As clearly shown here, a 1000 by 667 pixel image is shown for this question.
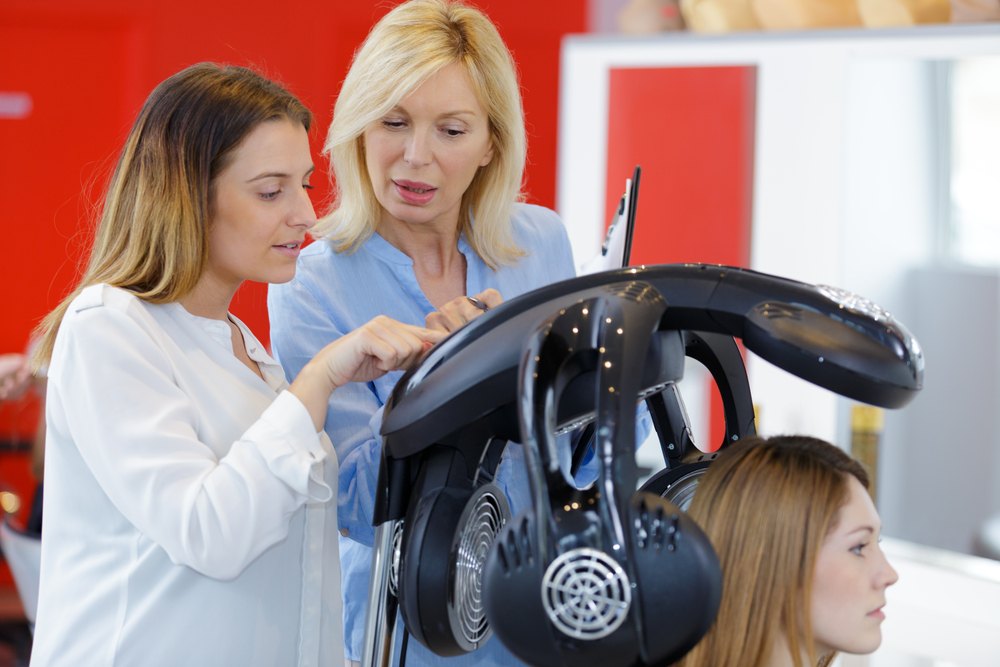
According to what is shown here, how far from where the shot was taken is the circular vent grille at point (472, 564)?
0.98m

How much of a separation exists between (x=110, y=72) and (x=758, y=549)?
370 centimetres

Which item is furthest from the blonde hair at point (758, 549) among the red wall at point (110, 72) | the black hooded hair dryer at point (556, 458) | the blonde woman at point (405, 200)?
the red wall at point (110, 72)

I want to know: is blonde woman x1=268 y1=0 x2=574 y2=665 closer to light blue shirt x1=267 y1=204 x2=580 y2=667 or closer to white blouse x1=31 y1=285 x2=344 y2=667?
light blue shirt x1=267 y1=204 x2=580 y2=667

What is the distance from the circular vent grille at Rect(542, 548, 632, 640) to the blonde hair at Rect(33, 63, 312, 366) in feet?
2.11

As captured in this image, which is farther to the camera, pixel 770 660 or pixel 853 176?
pixel 853 176

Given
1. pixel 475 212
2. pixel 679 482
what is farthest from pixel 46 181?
pixel 679 482

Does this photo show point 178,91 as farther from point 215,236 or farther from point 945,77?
point 945,77

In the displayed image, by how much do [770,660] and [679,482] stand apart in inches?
7.6

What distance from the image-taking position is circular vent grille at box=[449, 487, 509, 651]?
0.98m

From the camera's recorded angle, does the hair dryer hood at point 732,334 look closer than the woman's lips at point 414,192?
Yes

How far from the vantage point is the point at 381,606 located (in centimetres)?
105

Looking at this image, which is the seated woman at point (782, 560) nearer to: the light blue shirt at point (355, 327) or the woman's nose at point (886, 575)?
the woman's nose at point (886, 575)

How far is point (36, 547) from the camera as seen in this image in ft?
11.9

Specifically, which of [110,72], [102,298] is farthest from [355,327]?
[110,72]
